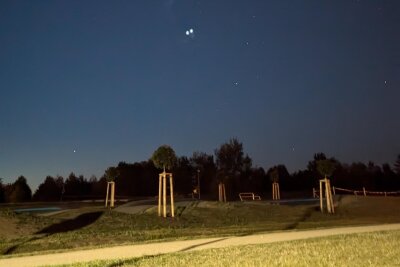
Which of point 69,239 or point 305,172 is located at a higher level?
point 305,172

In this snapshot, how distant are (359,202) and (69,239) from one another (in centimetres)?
2249

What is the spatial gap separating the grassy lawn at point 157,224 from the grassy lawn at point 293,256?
4.19 meters

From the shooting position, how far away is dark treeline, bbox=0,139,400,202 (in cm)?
6694

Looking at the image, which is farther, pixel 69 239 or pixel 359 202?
pixel 359 202

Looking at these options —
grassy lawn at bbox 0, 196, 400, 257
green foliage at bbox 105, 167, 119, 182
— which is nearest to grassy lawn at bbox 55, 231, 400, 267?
grassy lawn at bbox 0, 196, 400, 257

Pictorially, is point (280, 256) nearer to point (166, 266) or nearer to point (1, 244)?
point (166, 266)

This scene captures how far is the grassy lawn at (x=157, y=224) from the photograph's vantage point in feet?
50.0

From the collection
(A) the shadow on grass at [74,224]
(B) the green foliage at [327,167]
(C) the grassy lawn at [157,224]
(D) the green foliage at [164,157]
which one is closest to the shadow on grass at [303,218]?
(C) the grassy lawn at [157,224]

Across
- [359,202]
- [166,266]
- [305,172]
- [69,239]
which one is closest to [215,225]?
[69,239]

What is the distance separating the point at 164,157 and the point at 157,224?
14.3 ft

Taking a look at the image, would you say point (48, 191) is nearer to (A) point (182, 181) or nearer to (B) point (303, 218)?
(A) point (182, 181)

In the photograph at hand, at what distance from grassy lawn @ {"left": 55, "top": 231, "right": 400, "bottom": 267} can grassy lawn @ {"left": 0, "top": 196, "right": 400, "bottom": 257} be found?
4194 mm

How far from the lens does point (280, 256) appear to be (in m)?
10.5

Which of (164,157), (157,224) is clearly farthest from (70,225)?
(164,157)
